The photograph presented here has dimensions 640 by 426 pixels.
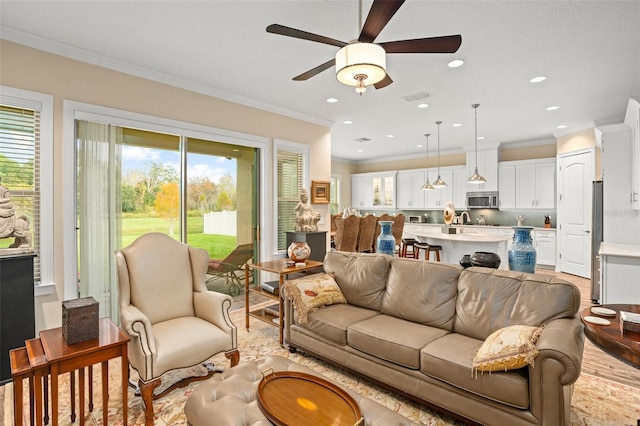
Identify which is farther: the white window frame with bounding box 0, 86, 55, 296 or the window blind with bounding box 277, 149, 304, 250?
the window blind with bounding box 277, 149, 304, 250

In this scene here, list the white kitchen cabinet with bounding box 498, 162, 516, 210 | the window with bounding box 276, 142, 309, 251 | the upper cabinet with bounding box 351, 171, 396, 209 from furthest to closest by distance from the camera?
the upper cabinet with bounding box 351, 171, 396, 209
the white kitchen cabinet with bounding box 498, 162, 516, 210
the window with bounding box 276, 142, 309, 251

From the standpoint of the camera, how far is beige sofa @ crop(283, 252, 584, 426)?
1710mm

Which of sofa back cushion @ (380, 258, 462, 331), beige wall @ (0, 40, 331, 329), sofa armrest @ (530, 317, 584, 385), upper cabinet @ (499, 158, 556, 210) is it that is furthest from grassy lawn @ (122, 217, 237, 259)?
upper cabinet @ (499, 158, 556, 210)

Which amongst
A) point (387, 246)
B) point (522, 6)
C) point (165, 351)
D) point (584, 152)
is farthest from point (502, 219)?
point (165, 351)

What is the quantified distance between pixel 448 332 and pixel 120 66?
13.3 feet

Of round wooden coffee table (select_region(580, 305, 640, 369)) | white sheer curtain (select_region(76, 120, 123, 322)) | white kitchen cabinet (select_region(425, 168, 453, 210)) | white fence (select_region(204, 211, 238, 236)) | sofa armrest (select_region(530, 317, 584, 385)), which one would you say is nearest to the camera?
round wooden coffee table (select_region(580, 305, 640, 369))

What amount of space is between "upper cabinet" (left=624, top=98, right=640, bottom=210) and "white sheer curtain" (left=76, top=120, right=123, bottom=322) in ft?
19.6

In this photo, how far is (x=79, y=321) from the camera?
74.2 inches

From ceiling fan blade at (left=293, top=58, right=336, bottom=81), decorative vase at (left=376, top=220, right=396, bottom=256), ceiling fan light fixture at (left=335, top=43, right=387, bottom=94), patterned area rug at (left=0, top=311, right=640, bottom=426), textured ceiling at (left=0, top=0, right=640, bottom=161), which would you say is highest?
textured ceiling at (left=0, top=0, right=640, bottom=161)

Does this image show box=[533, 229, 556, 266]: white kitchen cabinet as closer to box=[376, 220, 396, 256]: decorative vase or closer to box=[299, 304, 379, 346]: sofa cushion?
box=[376, 220, 396, 256]: decorative vase

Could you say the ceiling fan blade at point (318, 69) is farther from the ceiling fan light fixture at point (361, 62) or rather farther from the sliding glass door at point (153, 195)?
the sliding glass door at point (153, 195)

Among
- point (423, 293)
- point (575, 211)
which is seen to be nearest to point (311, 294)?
point (423, 293)

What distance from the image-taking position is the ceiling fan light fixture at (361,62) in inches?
78.8

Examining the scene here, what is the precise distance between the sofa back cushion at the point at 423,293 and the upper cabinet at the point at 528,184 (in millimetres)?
5981
